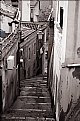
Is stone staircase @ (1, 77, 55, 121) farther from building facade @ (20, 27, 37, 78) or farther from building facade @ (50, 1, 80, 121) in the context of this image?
building facade @ (20, 27, 37, 78)

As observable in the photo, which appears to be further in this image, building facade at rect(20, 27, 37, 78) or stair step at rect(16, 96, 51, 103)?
building facade at rect(20, 27, 37, 78)

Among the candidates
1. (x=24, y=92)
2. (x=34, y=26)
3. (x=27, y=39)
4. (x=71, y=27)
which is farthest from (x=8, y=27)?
(x=71, y=27)

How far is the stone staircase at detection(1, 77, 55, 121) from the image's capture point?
36.6 ft

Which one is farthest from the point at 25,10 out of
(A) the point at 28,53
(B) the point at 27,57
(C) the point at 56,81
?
(C) the point at 56,81

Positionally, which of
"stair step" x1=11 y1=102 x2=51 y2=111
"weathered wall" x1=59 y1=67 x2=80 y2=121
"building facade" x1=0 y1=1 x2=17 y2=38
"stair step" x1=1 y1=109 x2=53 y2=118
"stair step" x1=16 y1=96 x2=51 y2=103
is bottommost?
"stair step" x1=16 y1=96 x2=51 y2=103

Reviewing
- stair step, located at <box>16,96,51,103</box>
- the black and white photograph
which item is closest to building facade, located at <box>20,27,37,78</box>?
the black and white photograph

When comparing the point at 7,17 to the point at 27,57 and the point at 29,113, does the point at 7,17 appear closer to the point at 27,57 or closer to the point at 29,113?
the point at 27,57

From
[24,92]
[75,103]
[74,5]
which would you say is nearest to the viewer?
[74,5]

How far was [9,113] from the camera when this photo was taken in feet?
39.0

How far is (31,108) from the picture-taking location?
13.1 metres

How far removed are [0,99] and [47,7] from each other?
26.8 m

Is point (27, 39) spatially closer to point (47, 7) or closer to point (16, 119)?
point (16, 119)

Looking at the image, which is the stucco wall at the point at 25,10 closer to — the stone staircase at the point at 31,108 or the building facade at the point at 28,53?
the building facade at the point at 28,53

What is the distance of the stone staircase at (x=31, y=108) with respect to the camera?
11.1 metres
